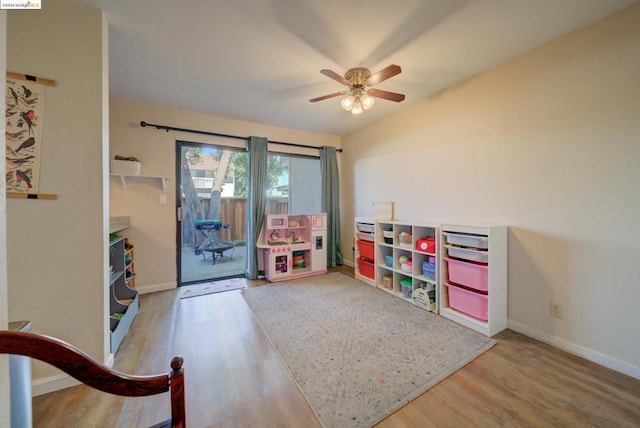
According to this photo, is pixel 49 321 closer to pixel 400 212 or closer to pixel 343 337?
pixel 343 337

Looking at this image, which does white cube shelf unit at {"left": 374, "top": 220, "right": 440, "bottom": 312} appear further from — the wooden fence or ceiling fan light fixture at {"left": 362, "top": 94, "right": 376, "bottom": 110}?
the wooden fence

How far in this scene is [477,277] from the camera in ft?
6.99

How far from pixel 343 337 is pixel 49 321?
2071 millimetres

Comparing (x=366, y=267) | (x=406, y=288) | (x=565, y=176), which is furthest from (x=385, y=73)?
(x=366, y=267)

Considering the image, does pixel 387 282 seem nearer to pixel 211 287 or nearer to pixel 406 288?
pixel 406 288

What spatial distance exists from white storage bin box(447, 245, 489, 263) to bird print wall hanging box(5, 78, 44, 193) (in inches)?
132

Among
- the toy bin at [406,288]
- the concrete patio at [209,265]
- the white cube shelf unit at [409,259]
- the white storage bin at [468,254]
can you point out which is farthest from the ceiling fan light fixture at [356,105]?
the concrete patio at [209,265]

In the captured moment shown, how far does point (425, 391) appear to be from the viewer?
144cm

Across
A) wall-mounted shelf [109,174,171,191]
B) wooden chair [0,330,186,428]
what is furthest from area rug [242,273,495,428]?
wall-mounted shelf [109,174,171,191]

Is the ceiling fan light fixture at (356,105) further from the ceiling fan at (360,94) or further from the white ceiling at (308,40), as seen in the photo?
the white ceiling at (308,40)

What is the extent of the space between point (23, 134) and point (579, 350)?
419 centimetres

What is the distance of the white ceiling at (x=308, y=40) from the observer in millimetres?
1585

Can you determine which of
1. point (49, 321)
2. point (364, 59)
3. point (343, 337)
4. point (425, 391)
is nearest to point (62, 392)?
point (49, 321)

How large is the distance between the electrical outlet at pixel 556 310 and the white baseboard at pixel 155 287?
13.9 ft
